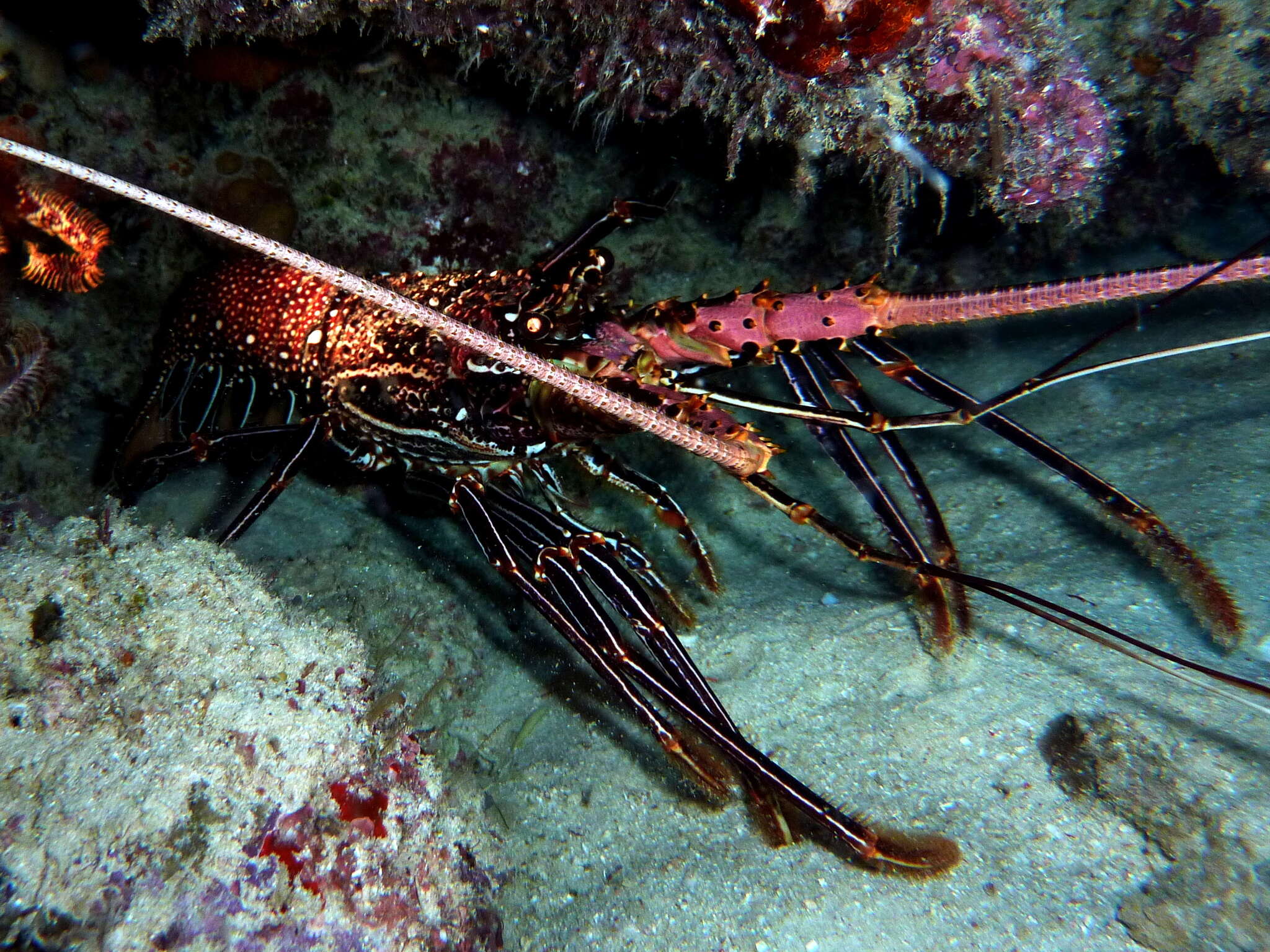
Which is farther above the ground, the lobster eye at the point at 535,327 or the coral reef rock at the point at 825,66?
the coral reef rock at the point at 825,66

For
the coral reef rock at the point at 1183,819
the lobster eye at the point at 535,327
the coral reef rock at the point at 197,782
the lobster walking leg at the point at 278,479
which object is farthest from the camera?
the lobster walking leg at the point at 278,479

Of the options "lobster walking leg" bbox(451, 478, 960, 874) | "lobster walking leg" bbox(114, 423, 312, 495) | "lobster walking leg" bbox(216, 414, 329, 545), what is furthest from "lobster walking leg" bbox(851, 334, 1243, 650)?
"lobster walking leg" bbox(114, 423, 312, 495)

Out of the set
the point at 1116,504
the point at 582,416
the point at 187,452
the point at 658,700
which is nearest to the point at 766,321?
the point at 582,416

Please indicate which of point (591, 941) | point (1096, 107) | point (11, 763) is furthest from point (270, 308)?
point (1096, 107)

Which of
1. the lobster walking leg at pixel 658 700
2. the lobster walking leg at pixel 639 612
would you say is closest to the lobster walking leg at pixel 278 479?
the lobster walking leg at pixel 658 700

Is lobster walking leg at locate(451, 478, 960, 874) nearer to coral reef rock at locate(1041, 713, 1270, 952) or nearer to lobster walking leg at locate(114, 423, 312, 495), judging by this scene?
coral reef rock at locate(1041, 713, 1270, 952)

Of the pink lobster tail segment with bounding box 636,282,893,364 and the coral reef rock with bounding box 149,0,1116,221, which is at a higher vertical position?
the coral reef rock with bounding box 149,0,1116,221

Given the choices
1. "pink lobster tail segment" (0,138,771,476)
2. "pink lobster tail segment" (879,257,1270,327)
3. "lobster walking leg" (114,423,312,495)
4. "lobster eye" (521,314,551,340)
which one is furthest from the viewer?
"lobster walking leg" (114,423,312,495)

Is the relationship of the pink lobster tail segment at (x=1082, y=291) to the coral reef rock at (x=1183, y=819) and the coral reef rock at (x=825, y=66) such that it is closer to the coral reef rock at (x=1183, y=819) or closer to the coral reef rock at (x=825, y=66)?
the coral reef rock at (x=825, y=66)
